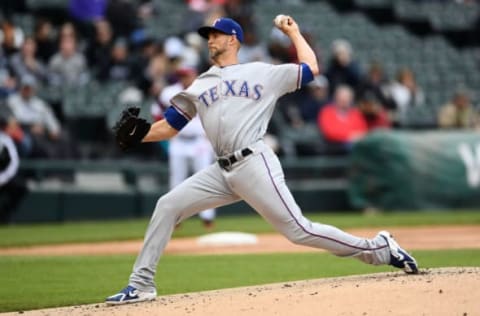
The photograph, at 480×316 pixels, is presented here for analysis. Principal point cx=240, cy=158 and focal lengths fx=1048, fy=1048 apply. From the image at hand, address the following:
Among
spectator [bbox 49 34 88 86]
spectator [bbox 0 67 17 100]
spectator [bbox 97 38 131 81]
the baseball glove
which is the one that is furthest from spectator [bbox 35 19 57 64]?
the baseball glove

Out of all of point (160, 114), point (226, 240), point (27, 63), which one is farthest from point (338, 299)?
point (27, 63)

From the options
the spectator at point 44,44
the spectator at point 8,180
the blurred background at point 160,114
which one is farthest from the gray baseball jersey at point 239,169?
the spectator at point 44,44

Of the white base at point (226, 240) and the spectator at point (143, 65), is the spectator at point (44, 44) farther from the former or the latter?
the white base at point (226, 240)

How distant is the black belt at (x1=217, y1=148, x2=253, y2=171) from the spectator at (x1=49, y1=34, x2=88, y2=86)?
30.7 feet

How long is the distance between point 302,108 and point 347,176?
139cm

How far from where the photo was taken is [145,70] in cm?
1622

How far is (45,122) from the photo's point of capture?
14906 mm

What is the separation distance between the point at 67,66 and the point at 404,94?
650 cm

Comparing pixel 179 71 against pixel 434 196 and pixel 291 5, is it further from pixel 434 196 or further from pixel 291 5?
pixel 291 5

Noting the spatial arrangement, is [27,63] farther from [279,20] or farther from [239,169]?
[239,169]

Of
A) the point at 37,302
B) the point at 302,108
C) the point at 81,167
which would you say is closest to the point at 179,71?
the point at 81,167

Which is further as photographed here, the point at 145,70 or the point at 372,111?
the point at 372,111

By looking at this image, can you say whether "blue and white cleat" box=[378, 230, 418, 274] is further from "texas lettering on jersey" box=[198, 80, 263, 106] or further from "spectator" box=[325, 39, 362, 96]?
"spectator" box=[325, 39, 362, 96]

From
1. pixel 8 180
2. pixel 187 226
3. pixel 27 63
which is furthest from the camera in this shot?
pixel 27 63
